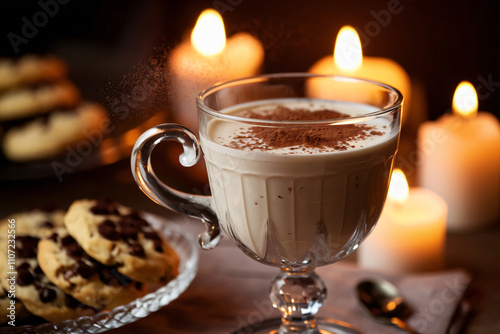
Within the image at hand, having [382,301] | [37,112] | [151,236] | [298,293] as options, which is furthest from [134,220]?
[37,112]

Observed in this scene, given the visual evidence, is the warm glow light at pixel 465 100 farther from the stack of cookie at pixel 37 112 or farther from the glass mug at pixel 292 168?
the stack of cookie at pixel 37 112

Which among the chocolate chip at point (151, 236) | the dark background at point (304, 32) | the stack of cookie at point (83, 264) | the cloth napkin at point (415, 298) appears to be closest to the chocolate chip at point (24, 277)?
the stack of cookie at point (83, 264)

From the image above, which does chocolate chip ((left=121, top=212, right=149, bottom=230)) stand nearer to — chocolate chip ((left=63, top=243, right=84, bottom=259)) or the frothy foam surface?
chocolate chip ((left=63, top=243, right=84, bottom=259))

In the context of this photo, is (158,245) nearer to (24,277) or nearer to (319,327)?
(24,277)

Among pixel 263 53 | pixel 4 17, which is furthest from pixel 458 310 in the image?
pixel 4 17

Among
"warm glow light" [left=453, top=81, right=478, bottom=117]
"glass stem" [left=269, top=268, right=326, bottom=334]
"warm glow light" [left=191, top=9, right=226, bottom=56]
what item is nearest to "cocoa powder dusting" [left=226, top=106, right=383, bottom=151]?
"glass stem" [left=269, top=268, right=326, bottom=334]

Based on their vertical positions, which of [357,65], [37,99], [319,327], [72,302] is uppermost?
[357,65]
